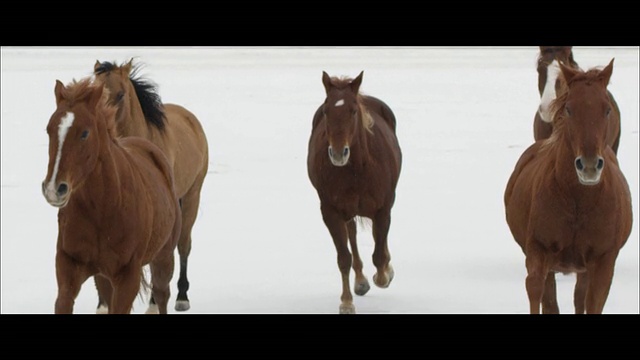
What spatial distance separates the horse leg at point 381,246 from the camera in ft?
29.2

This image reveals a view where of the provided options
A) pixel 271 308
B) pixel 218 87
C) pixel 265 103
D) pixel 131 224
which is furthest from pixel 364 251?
pixel 218 87

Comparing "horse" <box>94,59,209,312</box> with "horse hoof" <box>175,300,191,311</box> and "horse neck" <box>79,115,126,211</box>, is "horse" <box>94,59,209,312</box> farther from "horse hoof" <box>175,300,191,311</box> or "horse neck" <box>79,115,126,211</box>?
"horse neck" <box>79,115,126,211</box>

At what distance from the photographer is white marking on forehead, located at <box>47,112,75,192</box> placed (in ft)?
18.1

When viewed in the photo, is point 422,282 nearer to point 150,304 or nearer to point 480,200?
point 150,304

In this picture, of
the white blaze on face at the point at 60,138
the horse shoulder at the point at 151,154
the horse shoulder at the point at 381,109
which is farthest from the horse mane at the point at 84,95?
the horse shoulder at the point at 381,109

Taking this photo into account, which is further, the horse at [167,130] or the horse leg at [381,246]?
the horse leg at [381,246]

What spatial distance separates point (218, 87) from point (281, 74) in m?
4.11

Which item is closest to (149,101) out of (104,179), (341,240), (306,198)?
(341,240)

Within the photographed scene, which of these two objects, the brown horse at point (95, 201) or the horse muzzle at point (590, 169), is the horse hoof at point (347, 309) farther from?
the horse muzzle at point (590, 169)

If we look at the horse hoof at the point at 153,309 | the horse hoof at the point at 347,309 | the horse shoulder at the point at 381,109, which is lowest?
the horse hoof at the point at 153,309

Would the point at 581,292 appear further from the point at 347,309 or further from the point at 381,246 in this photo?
the point at 381,246

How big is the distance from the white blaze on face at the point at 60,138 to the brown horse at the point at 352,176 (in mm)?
2886

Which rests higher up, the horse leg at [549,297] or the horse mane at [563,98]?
the horse mane at [563,98]

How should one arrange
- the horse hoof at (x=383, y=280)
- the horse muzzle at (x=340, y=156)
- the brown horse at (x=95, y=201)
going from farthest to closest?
the horse hoof at (x=383, y=280), the horse muzzle at (x=340, y=156), the brown horse at (x=95, y=201)
